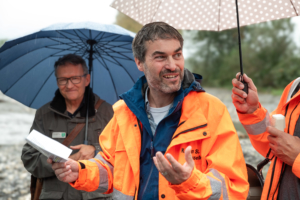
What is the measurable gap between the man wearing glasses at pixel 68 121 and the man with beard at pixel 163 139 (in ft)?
3.10

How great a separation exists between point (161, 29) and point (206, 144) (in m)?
1.05

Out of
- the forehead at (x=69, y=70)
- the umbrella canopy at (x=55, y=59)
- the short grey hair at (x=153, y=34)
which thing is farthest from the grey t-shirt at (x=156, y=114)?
the forehead at (x=69, y=70)

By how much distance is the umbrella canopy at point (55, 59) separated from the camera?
3.99 m

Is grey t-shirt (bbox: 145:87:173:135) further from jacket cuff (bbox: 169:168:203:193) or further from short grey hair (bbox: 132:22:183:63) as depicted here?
jacket cuff (bbox: 169:168:203:193)

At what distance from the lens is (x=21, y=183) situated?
7.36 meters

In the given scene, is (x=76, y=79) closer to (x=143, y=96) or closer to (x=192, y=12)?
(x=143, y=96)

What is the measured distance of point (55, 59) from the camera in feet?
Answer: 14.4

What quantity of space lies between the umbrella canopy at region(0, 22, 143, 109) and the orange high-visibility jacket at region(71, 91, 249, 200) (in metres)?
1.42

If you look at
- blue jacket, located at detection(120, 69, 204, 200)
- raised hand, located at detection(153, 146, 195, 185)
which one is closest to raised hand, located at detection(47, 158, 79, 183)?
blue jacket, located at detection(120, 69, 204, 200)

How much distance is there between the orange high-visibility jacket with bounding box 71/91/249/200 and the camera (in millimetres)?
2200

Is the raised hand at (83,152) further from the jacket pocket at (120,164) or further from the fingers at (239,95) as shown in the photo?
the fingers at (239,95)

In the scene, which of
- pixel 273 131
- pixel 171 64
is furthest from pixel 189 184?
pixel 171 64

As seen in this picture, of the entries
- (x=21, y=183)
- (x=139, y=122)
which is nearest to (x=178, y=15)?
(x=139, y=122)

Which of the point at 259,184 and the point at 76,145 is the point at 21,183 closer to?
the point at 76,145
